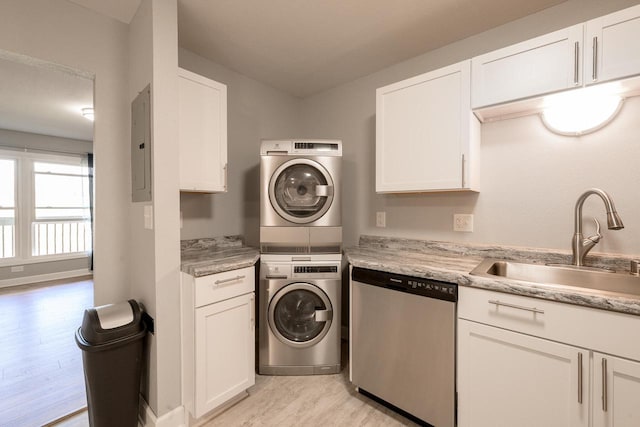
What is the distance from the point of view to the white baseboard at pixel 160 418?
1512 millimetres

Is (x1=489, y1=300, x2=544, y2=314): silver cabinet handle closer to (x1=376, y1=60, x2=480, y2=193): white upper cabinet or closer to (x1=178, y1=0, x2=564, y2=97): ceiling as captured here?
(x1=376, y1=60, x2=480, y2=193): white upper cabinet

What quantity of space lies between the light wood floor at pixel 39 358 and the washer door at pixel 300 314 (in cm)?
132

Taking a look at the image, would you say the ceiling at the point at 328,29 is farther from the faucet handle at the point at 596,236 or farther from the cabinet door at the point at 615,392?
the cabinet door at the point at 615,392

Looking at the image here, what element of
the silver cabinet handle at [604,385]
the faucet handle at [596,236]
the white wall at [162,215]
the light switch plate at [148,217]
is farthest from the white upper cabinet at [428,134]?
the light switch plate at [148,217]

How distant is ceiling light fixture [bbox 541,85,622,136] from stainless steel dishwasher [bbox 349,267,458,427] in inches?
47.3

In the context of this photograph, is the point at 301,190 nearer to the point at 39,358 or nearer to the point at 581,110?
the point at 581,110

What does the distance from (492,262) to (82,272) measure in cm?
655

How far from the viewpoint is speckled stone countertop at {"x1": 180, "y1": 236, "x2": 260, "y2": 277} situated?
1.60m

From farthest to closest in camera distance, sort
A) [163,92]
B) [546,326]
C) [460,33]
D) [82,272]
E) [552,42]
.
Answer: [82,272]
[460,33]
[163,92]
[552,42]
[546,326]

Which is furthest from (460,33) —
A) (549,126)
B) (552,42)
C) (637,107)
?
(637,107)

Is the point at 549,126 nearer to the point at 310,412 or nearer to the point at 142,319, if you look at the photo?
the point at 310,412

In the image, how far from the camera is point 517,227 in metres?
1.81

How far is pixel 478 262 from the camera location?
175 cm

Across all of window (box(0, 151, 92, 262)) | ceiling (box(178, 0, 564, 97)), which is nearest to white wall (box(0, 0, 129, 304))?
ceiling (box(178, 0, 564, 97))
